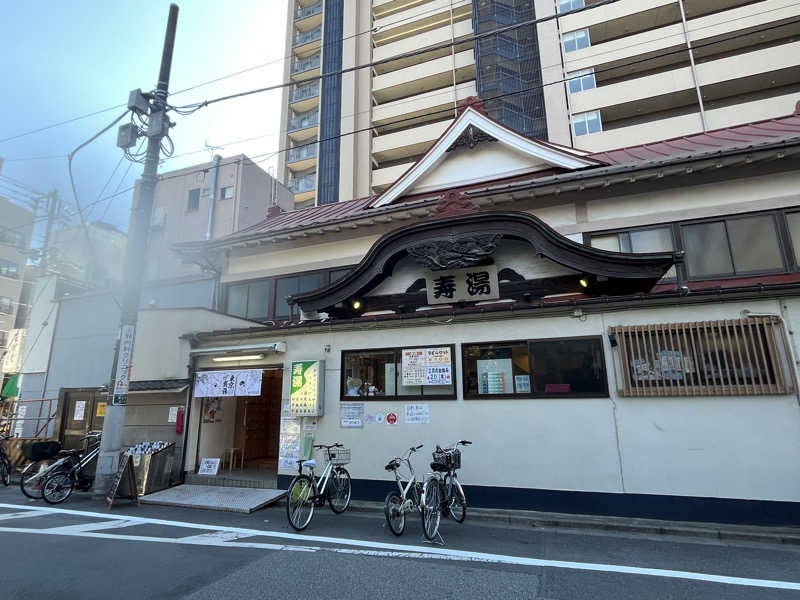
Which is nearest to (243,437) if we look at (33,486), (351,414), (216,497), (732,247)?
(216,497)

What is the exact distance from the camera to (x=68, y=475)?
9.77m

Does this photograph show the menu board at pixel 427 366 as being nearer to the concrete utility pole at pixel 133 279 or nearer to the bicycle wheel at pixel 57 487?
the concrete utility pole at pixel 133 279

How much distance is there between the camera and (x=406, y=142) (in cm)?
3519

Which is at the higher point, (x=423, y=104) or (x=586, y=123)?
(x=423, y=104)

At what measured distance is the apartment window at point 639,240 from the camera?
10.0 metres

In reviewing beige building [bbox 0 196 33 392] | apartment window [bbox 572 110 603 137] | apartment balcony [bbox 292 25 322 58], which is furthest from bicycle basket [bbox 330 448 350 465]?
apartment balcony [bbox 292 25 322 58]

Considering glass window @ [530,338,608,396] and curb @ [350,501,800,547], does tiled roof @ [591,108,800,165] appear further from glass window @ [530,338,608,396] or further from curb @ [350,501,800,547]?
curb @ [350,501,800,547]

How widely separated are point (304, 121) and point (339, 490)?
130 feet

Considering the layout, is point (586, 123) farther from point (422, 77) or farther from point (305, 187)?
point (305, 187)

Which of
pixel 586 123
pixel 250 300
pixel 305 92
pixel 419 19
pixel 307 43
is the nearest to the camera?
pixel 250 300

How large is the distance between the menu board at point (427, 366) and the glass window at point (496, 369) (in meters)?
0.37

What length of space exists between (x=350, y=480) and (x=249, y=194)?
69.0ft

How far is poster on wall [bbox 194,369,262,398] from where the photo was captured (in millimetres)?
10500

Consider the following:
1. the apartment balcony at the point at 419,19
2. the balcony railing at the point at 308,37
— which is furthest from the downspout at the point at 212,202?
the balcony railing at the point at 308,37
